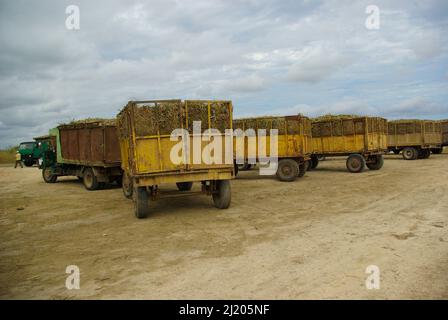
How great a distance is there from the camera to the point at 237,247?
600cm

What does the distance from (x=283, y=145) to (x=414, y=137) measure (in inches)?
551

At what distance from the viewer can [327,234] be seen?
6.55 metres

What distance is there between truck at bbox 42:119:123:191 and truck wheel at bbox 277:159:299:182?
21.2ft

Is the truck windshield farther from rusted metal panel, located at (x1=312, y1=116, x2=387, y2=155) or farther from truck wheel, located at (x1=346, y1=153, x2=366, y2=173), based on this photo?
truck wheel, located at (x1=346, y1=153, x2=366, y2=173)

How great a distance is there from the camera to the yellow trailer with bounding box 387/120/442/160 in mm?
24531

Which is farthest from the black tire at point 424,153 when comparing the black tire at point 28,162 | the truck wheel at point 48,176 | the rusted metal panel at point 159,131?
the black tire at point 28,162

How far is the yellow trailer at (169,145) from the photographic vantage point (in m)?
8.24

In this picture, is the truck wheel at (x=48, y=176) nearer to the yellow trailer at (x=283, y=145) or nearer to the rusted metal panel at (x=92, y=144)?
the rusted metal panel at (x=92, y=144)

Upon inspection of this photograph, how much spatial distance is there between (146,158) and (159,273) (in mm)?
3794

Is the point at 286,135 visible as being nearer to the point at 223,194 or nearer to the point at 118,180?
the point at 223,194

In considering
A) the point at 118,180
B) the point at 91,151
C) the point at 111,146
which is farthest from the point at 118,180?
the point at 111,146

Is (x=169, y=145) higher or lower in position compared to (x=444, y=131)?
lower

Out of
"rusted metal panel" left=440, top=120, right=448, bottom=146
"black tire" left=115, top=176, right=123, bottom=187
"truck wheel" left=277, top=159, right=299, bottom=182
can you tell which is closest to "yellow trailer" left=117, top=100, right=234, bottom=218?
"black tire" left=115, top=176, right=123, bottom=187
